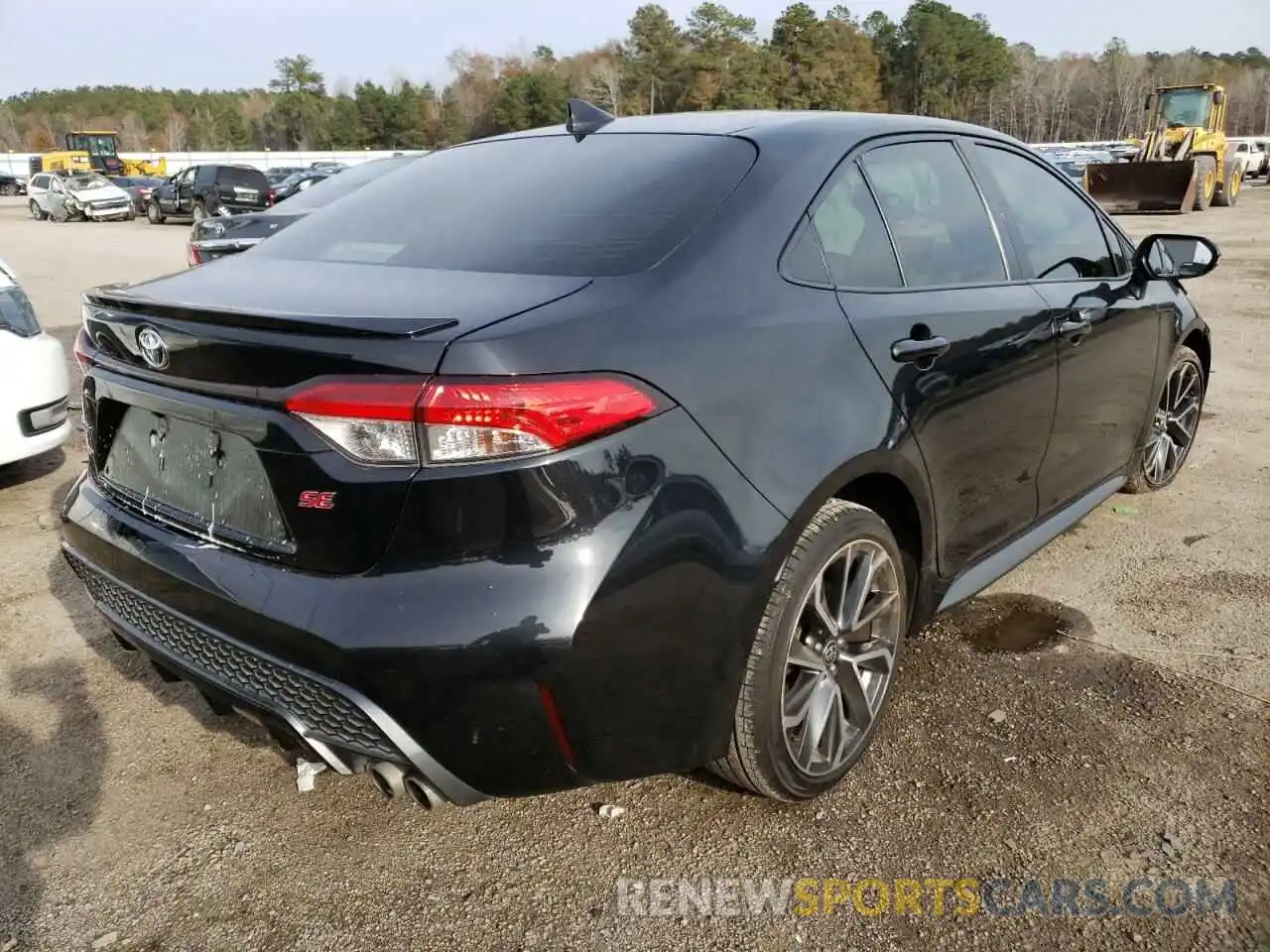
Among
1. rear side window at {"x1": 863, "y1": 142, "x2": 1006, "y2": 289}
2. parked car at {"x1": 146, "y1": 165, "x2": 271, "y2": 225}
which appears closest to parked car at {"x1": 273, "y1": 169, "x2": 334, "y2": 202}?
parked car at {"x1": 146, "y1": 165, "x2": 271, "y2": 225}

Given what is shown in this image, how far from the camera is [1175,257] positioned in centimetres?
410

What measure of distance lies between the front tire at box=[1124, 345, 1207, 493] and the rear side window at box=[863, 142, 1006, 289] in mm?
1730

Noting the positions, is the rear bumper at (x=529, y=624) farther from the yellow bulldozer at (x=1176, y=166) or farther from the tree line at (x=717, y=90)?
the tree line at (x=717, y=90)

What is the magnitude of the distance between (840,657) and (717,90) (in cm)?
8597

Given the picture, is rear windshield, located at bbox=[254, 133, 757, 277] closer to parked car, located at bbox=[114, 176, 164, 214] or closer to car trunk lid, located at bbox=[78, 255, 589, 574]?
car trunk lid, located at bbox=[78, 255, 589, 574]

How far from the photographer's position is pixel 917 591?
9.07ft

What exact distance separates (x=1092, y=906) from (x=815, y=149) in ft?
6.06

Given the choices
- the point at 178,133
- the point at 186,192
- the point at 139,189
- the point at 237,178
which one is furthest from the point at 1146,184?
the point at 178,133

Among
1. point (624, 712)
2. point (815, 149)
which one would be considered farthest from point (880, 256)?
point (624, 712)

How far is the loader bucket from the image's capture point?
22.3 metres

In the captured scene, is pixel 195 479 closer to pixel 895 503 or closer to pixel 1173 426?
pixel 895 503

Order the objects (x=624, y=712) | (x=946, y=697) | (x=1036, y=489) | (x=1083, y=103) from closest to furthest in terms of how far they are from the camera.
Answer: (x=624, y=712) → (x=946, y=697) → (x=1036, y=489) → (x=1083, y=103)

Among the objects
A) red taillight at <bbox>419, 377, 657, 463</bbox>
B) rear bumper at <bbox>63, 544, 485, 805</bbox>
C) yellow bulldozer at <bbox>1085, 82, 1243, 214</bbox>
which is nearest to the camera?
red taillight at <bbox>419, 377, 657, 463</bbox>

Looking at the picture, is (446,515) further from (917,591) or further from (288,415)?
(917,591)
